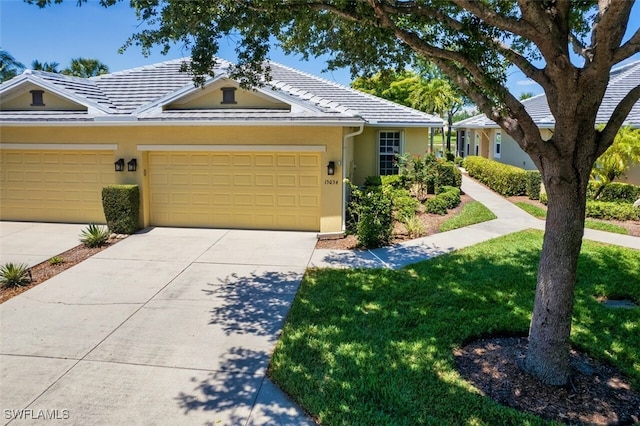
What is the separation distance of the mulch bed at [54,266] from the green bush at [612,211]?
13792 mm

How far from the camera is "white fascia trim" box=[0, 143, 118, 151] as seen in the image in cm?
1281

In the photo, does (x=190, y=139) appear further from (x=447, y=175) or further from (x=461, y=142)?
(x=461, y=142)

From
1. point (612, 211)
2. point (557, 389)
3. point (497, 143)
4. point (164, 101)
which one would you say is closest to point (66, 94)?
point (164, 101)

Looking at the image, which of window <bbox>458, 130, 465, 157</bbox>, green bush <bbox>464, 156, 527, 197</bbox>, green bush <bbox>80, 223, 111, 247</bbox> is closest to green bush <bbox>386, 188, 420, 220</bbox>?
green bush <bbox>464, 156, 527, 197</bbox>

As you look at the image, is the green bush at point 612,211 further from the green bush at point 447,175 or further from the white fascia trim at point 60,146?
the white fascia trim at point 60,146

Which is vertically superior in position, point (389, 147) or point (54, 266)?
point (389, 147)

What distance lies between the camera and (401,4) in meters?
5.96

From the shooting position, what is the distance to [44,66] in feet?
100

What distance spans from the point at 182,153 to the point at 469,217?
8.74 metres

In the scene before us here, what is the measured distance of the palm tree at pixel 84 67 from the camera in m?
31.0

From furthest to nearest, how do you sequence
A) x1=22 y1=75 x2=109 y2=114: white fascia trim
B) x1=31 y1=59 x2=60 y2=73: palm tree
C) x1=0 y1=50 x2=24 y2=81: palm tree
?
x1=31 y1=59 x2=60 y2=73: palm tree < x1=0 y1=50 x2=24 y2=81: palm tree < x1=22 y1=75 x2=109 y2=114: white fascia trim

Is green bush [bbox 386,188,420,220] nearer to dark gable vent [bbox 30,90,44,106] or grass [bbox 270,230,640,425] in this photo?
grass [bbox 270,230,640,425]

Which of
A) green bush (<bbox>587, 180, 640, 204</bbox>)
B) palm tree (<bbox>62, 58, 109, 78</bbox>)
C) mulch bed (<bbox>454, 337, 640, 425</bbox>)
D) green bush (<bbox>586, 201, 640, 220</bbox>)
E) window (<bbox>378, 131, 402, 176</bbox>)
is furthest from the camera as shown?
palm tree (<bbox>62, 58, 109, 78</bbox>)

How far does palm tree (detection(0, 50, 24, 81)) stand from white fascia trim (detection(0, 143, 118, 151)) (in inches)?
808
